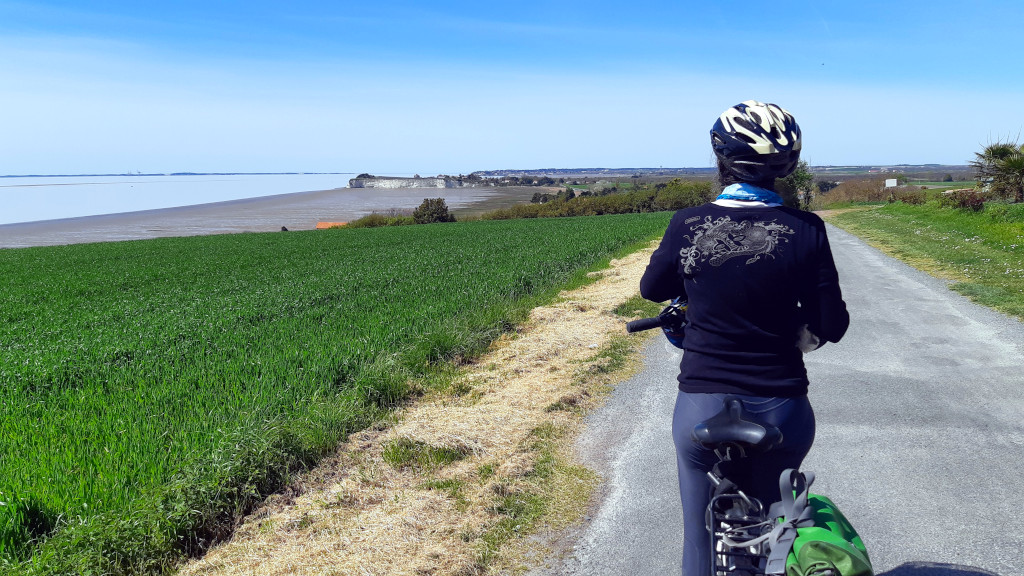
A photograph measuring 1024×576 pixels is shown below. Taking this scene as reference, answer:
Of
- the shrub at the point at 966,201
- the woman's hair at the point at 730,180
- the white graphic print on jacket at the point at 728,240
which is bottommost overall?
the shrub at the point at 966,201

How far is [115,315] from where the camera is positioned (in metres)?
13.1

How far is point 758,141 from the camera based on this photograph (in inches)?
93.6

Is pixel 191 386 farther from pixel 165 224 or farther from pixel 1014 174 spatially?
pixel 165 224

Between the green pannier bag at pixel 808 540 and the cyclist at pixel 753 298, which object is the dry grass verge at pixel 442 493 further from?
the green pannier bag at pixel 808 540

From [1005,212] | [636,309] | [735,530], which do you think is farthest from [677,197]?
[735,530]

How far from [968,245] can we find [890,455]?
62.4 feet

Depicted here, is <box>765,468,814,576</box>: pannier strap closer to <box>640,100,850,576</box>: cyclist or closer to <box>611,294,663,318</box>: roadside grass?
<box>640,100,850,576</box>: cyclist

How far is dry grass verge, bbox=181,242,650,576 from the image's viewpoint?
391cm

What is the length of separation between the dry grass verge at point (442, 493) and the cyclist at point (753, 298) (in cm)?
188

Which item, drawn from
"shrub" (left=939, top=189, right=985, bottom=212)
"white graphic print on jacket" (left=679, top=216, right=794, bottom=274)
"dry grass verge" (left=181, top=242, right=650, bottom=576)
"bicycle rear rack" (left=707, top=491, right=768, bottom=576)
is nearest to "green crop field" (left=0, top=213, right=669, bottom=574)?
"dry grass verge" (left=181, top=242, right=650, bottom=576)

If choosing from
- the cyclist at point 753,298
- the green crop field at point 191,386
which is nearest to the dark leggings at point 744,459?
the cyclist at point 753,298

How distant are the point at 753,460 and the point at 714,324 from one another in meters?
0.47

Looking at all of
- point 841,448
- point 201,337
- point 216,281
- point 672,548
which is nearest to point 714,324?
point 672,548

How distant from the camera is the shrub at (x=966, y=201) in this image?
29547 mm
